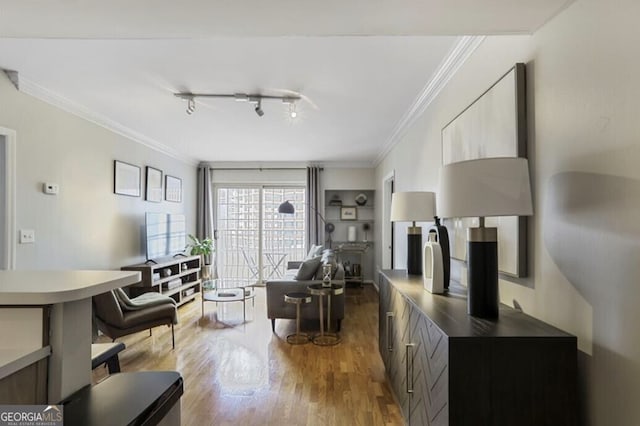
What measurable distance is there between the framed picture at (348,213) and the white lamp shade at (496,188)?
5656 millimetres

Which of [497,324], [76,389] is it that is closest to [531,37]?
[497,324]

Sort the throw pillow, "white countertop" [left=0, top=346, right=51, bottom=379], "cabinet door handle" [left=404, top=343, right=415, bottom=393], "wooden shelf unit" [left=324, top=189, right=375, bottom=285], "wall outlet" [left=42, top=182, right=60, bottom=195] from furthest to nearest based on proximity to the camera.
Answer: "wooden shelf unit" [left=324, top=189, right=375, bottom=285], the throw pillow, "wall outlet" [left=42, top=182, right=60, bottom=195], "cabinet door handle" [left=404, top=343, right=415, bottom=393], "white countertop" [left=0, top=346, right=51, bottom=379]

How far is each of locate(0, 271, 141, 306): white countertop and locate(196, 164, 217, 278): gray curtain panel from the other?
18.4ft

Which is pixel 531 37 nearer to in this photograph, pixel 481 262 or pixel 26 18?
pixel 481 262

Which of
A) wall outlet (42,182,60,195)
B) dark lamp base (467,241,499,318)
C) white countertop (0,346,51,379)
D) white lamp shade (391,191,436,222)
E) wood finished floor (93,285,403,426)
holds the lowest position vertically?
wood finished floor (93,285,403,426)

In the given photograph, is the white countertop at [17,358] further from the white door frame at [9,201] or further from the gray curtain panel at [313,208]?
the gray curtain panel at [313,208]

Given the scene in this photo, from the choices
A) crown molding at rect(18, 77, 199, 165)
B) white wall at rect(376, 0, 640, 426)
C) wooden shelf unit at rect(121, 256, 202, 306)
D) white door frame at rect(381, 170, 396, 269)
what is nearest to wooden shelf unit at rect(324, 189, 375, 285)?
white door frame at rect(381, 170, 396, 269)

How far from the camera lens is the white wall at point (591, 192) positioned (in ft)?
3.48

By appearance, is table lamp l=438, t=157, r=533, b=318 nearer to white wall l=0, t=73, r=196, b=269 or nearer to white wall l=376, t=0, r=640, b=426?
white wall l=376, t=0, r=640, b=426

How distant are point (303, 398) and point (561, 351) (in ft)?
6.11

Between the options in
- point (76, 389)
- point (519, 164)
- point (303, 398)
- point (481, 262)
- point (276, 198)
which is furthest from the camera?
point (276, 198)

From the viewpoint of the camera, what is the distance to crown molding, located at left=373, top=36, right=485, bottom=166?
7.06 ft

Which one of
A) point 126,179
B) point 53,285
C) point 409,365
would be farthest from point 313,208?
point 53,285

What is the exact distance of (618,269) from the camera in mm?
1097
